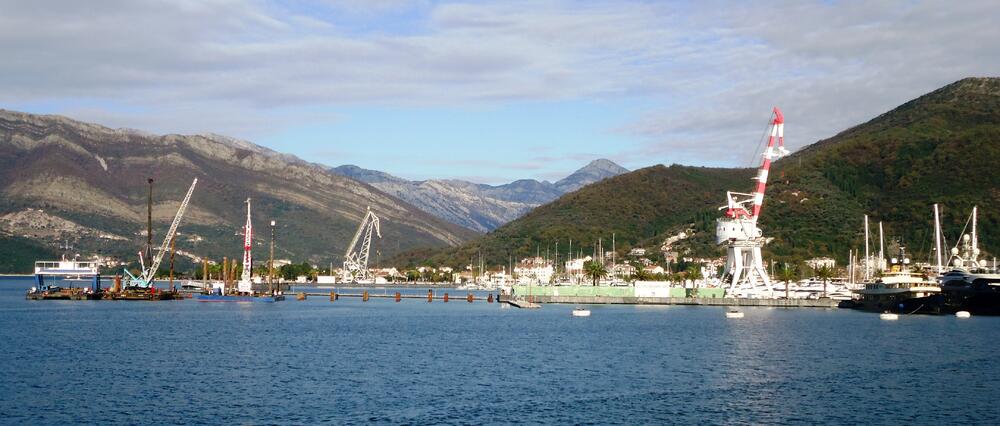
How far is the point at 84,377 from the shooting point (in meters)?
60.3

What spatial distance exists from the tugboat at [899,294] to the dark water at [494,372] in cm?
2062

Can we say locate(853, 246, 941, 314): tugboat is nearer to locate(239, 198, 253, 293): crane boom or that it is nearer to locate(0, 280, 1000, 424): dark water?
locate(0, 280, 1000, 424): dark water

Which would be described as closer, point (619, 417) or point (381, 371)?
point (619, 417)

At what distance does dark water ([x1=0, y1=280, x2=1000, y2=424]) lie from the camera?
1945 inches

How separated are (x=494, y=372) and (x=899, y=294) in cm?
8929

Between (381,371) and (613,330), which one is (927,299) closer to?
(613,330)

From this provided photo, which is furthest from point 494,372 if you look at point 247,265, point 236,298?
point 247,265

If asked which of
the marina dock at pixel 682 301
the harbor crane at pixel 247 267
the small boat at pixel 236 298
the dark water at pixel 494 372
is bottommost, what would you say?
the dark water at pixel 494 372

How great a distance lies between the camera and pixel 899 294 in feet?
451

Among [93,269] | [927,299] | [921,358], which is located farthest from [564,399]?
[93,269]

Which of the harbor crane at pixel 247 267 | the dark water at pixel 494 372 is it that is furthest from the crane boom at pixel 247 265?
the dark water at pixel 494 372

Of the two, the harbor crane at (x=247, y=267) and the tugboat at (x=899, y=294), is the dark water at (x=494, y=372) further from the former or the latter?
the harbor crane at (x=247, y=267)

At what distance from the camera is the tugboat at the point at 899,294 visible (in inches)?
5315

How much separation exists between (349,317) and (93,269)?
66.9 metres
